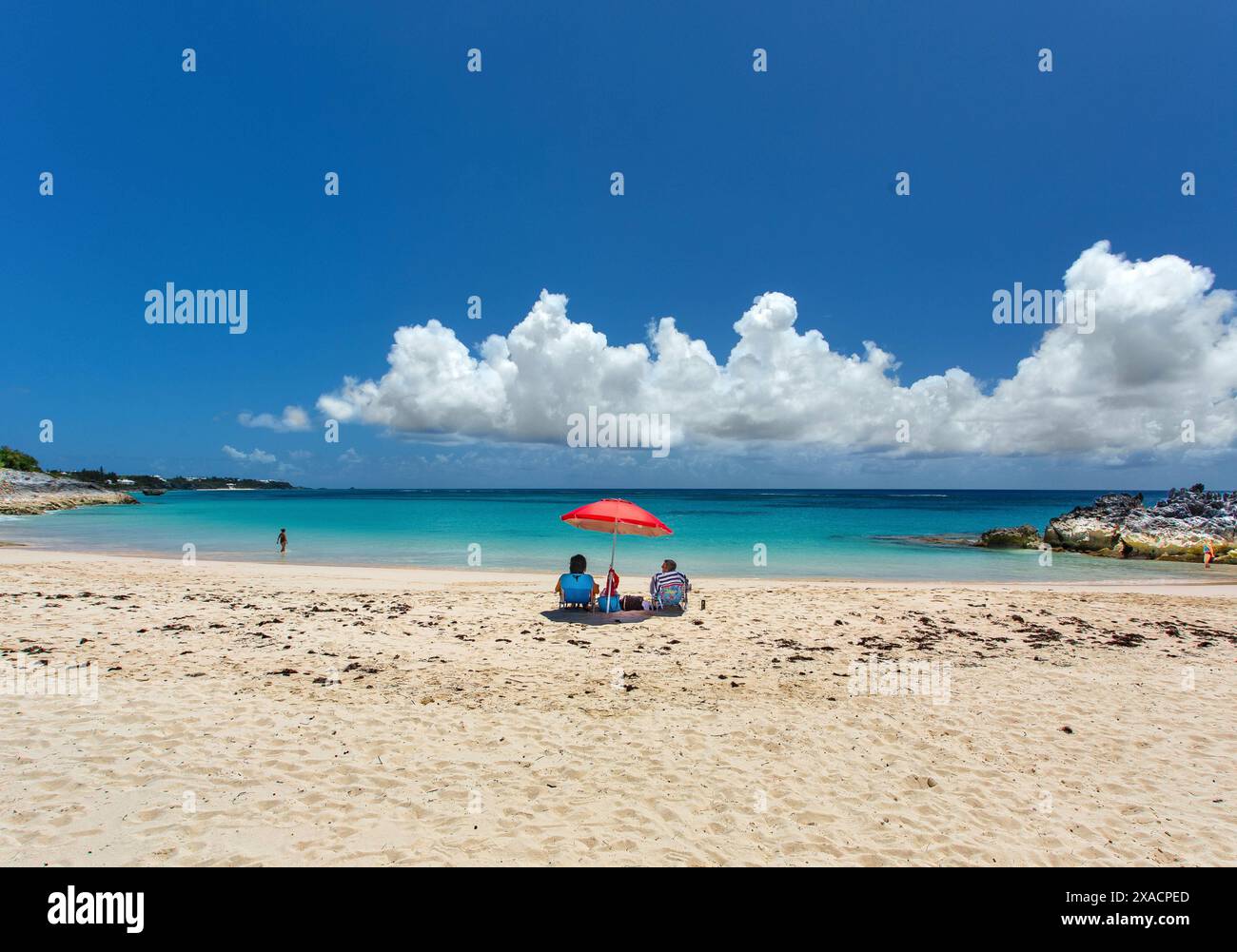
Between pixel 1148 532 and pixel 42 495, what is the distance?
129209 mm

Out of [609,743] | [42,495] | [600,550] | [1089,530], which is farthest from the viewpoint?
[42,495]

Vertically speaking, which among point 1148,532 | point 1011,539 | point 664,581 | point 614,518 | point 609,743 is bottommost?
point 1011,539

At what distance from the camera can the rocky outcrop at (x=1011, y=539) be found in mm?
40156

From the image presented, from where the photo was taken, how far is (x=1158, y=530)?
36.0 metres

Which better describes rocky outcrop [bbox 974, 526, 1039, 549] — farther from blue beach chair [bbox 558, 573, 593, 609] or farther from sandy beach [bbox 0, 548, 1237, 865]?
blue beach chair [bbox 558, 573, 593, 609]

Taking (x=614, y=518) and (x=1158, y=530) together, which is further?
(x=1158, y=530)

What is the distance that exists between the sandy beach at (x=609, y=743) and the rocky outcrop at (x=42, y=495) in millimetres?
79992

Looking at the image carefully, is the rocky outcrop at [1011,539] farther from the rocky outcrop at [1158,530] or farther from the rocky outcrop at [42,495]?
the rocky outcrop at [42,495]
